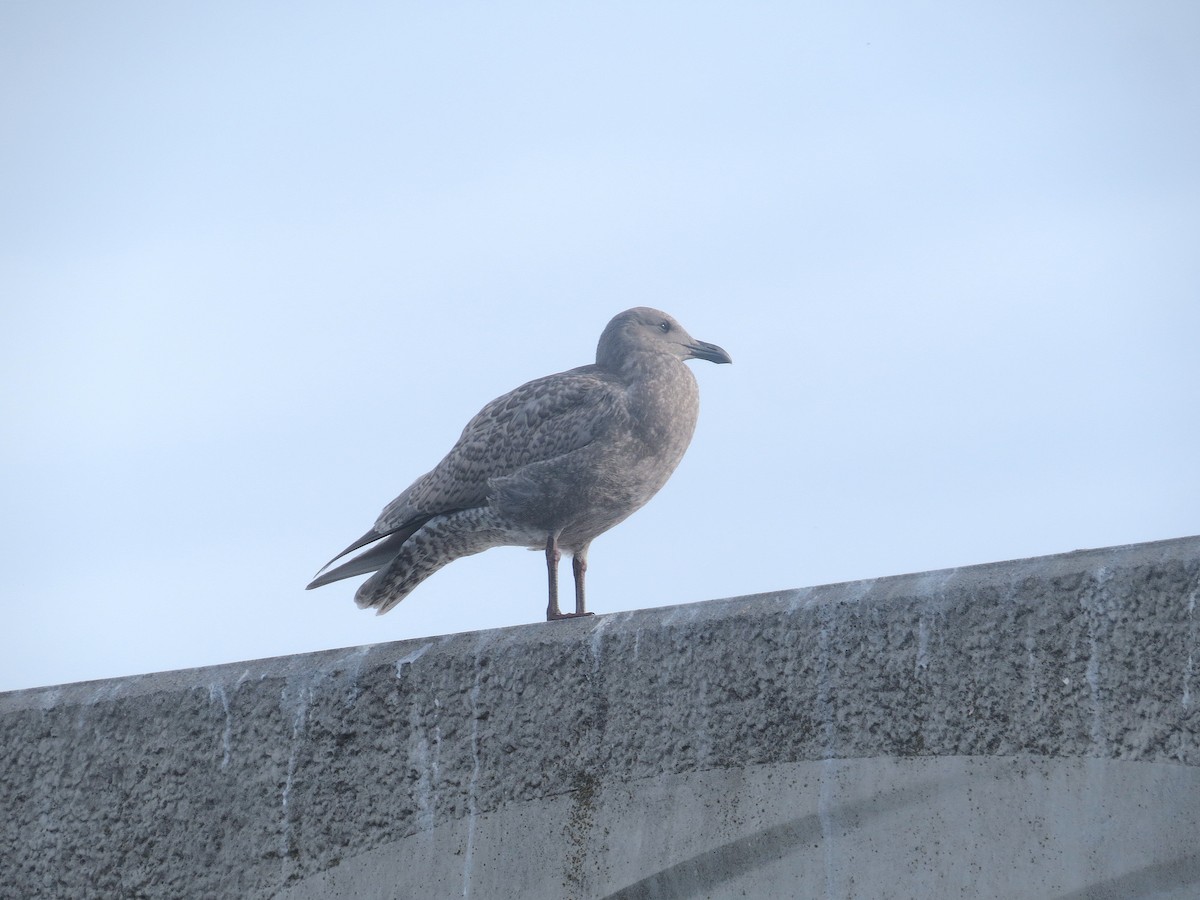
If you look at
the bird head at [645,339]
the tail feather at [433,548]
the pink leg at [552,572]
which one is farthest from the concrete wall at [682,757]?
the bird head at [645,339]

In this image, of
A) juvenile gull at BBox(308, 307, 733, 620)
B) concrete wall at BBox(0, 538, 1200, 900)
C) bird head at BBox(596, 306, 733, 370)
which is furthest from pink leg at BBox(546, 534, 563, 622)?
concrete wall at BBox(0, 538, 1200, 900)

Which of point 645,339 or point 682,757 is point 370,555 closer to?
point 645,339

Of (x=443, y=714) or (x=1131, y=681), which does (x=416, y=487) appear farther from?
(x=1131, y=681)

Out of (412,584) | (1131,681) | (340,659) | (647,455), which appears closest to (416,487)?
(412,584)

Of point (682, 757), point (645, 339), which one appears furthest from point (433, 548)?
point (682, 757)

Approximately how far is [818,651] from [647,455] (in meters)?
2.22

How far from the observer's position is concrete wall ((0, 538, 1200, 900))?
292 centimetres

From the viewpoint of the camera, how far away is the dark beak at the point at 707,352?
593 centimetres

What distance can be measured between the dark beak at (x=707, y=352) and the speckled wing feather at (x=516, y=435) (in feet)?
1.38

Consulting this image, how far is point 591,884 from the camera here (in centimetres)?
339

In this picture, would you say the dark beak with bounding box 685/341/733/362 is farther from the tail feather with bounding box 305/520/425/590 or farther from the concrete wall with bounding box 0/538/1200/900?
the concrete wall with bounding box 0/538/1200/900

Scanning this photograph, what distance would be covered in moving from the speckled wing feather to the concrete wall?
168 centimetres

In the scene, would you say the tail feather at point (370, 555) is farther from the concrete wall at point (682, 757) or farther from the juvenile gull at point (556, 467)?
the concrete wall at point (682, 757)

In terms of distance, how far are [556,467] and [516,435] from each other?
0.28 m
